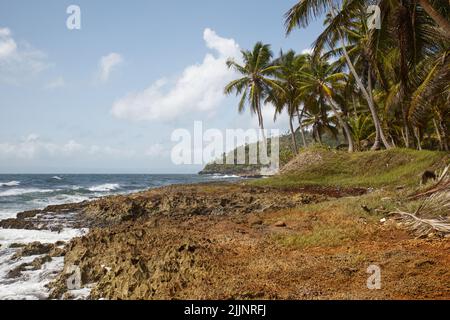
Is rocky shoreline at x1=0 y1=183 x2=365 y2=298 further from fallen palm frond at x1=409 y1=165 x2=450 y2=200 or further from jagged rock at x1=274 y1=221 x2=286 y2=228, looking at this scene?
fallen palm frond at x1=409 y1=165 x2=450 y2=200

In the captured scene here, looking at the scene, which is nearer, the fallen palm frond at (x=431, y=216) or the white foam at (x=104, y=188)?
the fallen palm frond at (x=431, y=216)

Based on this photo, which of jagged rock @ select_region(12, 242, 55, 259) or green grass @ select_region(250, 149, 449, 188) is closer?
jagged rock @ select_region(12, 242, 55, 259)

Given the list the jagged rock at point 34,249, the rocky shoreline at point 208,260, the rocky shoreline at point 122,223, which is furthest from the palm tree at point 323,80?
the jagged rock at point 34,249

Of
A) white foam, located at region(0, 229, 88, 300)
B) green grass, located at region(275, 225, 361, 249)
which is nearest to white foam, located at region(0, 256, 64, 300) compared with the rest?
white foam, located at region(0, 229, 88, 300)

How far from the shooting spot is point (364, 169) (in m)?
24.4

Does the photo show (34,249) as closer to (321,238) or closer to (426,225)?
(321,238)

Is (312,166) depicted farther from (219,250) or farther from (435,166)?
(219,250)

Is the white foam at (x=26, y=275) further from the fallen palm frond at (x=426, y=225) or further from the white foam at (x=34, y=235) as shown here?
the fallen palm frond at (x=426, y=225)

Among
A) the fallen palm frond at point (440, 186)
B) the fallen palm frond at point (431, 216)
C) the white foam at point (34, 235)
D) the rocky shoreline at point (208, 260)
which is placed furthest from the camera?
the white foam at point (34, 235)

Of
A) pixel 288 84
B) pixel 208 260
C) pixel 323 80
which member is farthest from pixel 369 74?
pixel 208 260

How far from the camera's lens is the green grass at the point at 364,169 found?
67.9 feet

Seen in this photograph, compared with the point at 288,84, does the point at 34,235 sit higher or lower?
lower

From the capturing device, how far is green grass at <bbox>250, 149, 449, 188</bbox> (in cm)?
2069

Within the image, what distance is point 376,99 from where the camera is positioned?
1350 inches
